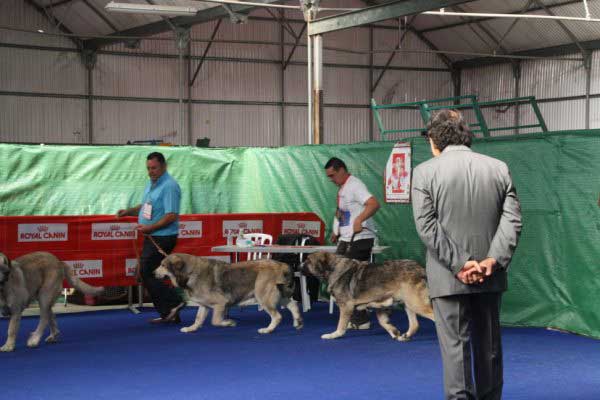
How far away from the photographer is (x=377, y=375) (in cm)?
698

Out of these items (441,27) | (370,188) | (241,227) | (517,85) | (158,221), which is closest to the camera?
(158,221)

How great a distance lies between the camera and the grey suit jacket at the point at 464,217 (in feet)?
14.2

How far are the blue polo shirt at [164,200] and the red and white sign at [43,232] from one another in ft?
4.94

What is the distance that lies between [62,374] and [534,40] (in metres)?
23.1

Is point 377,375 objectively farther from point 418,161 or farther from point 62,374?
point 418,161

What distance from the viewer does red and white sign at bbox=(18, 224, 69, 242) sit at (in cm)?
1049

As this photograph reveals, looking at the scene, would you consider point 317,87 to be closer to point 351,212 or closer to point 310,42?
point 310,42

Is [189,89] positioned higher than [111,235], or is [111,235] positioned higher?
[189,89]

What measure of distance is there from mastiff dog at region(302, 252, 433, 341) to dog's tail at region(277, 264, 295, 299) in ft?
1.80

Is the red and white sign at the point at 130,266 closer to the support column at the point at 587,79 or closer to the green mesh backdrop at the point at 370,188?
the green mesh backdrop at the point at 370,188

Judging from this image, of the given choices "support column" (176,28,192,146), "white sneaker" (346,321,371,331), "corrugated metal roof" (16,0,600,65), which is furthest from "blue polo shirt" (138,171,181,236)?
"support column" (176,28,192,146)

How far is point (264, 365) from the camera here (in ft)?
24.4

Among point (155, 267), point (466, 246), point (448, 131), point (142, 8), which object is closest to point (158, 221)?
point (155, 267)

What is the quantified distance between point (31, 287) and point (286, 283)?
259 cm
